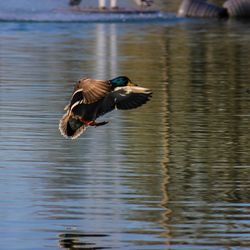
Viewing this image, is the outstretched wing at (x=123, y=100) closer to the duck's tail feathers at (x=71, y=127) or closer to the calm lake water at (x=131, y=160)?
the duck's tail feathers at (x=71, y=127)

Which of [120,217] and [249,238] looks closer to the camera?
[249,238]

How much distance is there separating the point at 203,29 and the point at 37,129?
2110cm

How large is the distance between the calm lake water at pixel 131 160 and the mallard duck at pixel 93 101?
50 cm

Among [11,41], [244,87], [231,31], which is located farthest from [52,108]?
[231,31]

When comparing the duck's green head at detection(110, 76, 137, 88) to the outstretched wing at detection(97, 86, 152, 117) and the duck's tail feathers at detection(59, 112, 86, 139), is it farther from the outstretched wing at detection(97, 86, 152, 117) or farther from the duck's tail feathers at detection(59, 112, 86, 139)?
the duck's tail feathers at detection(59, 112, 86, 139)

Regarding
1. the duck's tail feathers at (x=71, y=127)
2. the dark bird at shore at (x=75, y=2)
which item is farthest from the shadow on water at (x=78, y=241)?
the dark bird at shore at (x=75, y=2)

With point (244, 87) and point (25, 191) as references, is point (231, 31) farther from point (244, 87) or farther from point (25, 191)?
point (25, 191)

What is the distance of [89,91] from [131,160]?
1.92 meters

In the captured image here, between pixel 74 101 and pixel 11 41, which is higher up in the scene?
pixel 74 101

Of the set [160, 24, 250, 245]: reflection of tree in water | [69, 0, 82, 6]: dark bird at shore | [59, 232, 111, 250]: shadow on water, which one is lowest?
[69, 0, 82, 6]: dark bird at shore

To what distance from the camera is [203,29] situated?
121 ft

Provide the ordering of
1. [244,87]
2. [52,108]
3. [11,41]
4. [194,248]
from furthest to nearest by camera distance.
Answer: [11,41]
[244,87]
[52,108]
[194,248]

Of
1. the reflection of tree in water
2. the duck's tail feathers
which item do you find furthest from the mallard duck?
the reflection of tree in water

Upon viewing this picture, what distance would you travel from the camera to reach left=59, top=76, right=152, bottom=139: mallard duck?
40.4 feet
